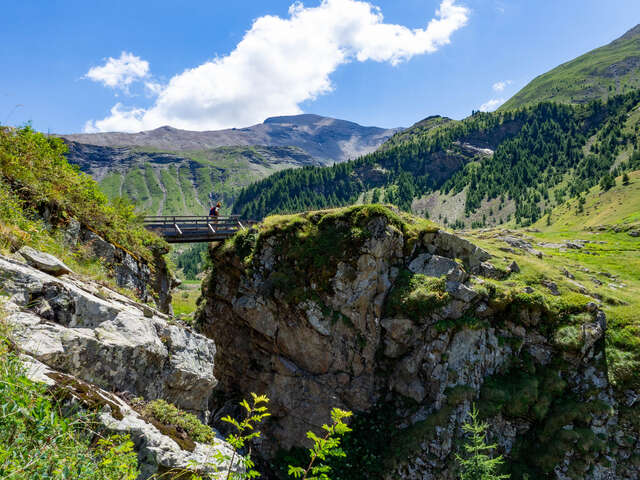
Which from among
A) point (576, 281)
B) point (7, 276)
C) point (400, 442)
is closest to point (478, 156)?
point (576, 281)

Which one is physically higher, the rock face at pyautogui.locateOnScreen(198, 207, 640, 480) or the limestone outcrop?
the limestone outcrop

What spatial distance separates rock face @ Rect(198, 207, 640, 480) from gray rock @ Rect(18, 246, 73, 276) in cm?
1523

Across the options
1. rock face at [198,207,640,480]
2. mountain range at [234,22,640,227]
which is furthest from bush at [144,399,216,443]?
mountain range at [234,22,640,227]

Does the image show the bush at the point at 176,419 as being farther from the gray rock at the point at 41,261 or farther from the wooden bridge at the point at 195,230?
the wooden bridge at the point at 195,230

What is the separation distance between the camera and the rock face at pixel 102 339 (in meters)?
5.96

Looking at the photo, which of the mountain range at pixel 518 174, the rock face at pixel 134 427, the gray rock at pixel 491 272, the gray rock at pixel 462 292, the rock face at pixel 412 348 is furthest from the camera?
the mountain range at pixel 518 174

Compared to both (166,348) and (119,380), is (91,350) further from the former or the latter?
(166,348)

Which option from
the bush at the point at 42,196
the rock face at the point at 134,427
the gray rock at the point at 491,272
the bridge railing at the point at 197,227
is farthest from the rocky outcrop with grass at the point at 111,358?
the gray rock at the point at 491,272

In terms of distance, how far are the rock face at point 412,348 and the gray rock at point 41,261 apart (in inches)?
599

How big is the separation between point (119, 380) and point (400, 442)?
15.7 metres

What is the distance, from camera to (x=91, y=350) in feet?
21.8

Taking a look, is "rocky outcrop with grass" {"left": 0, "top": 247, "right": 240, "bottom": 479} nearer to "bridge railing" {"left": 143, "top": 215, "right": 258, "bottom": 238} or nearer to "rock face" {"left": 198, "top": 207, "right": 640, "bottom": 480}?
"rock face" {"left": 198, "top": 207, "right": 640, "bottom": 480}

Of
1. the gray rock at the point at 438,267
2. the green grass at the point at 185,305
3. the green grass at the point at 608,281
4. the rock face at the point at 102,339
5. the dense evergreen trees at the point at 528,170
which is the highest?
the dense evergreen trees at the point at 528,170

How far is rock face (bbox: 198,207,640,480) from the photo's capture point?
1683cm
